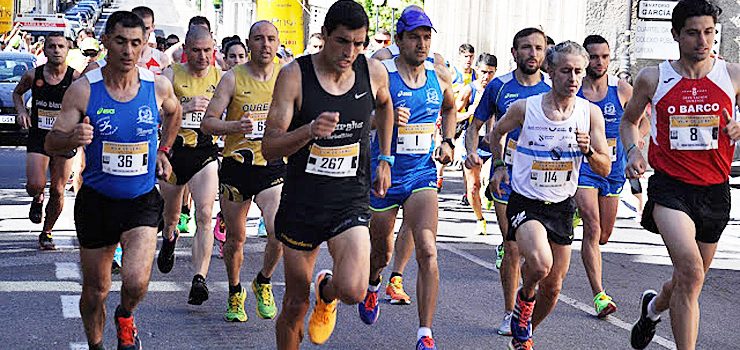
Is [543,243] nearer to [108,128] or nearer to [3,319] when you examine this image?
[108,128]

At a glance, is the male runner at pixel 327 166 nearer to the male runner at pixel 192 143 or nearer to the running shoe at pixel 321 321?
the running shoe at pixel 321 321

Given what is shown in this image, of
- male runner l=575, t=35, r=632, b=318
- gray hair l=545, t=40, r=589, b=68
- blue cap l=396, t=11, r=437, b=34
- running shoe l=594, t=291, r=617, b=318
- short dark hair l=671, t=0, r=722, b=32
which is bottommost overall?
running shoe l=594, t=291, r=617, b=318

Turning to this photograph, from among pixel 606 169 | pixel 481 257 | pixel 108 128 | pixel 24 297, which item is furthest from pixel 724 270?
pixel 108 128

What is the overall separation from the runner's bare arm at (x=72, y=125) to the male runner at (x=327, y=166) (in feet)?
3.42

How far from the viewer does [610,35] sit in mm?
27844

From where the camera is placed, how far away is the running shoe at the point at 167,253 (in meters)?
11.1

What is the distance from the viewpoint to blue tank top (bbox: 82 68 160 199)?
763 centimetres

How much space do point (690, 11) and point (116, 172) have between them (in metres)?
3.23

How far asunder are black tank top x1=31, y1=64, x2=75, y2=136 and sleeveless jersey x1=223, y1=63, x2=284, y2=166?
3.54 m

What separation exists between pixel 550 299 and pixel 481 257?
490 cm

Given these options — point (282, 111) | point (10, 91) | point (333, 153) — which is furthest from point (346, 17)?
point (10, 91)

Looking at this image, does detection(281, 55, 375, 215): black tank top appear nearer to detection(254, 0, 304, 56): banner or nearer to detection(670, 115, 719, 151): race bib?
detection(670, 115, 719, 151): race bib

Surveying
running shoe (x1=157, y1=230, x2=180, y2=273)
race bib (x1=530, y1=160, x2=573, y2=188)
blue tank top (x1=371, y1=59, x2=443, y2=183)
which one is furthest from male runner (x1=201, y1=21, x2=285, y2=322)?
race bib (x1=530, y1=160, x2=573, y2=188)

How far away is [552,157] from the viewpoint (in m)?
8.29
